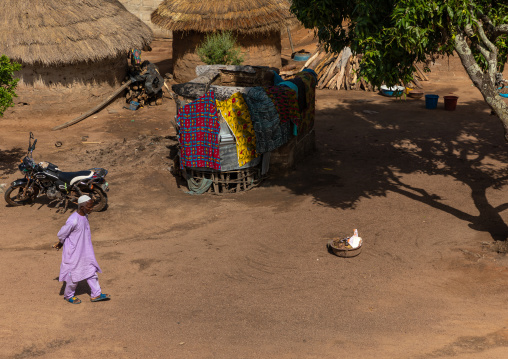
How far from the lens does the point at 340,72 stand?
62.9 feet

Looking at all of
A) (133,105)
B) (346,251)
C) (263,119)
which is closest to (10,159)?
(133,105)

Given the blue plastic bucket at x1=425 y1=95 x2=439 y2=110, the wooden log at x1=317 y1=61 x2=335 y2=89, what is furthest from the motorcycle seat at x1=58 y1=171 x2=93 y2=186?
the wooden log at x1=317 y1=61 x2=335 y2=89

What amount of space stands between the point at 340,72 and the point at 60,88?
8.76 meters

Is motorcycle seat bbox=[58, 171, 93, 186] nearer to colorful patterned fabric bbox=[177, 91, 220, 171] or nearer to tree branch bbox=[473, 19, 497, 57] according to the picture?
colorful patterned fabric bbox=[177, 91, 220, 171]

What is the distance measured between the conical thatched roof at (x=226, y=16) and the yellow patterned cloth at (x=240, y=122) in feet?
25.5

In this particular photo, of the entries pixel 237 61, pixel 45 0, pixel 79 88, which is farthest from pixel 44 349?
pixel 45 0

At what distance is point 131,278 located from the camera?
25.7 ft

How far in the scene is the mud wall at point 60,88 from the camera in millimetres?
15812

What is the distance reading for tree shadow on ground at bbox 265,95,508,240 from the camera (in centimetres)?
1064

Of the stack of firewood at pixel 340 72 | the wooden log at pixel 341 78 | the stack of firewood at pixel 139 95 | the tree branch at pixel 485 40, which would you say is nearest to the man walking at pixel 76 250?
the tree branch at pixel 485 40

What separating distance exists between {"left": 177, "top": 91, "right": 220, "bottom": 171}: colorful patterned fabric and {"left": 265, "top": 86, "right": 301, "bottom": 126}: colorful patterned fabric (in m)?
1.24

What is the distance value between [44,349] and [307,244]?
4.20m

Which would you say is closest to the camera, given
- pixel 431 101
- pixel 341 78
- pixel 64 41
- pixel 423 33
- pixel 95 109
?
pixel 423 33

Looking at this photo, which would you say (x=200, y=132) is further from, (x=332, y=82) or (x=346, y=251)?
(x=332, y=82)
